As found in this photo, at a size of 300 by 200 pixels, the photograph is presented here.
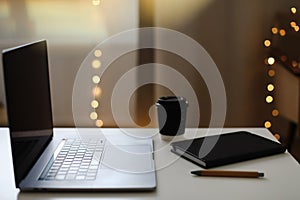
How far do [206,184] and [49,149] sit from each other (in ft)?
1.57

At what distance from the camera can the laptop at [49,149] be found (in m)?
0.94

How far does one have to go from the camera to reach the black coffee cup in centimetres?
130

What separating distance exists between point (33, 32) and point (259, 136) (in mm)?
1692

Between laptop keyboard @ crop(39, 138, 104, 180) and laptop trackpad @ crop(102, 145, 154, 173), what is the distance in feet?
0.09

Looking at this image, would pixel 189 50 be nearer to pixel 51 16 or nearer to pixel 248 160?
pixel 51 16

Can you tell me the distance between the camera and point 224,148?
1165 millimetres

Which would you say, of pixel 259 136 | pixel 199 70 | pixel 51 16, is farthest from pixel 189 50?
pixel 259 136

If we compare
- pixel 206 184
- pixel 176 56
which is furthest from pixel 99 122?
pixel 206 184

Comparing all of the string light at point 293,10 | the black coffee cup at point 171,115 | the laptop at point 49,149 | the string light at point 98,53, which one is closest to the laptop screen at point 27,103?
the laptop at point 49,149

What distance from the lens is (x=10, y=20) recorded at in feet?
8.24

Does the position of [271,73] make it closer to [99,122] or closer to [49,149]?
[99,122]

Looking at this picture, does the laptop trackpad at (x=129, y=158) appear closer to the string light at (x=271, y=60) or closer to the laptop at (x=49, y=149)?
the laptop at (x=49, y=149)

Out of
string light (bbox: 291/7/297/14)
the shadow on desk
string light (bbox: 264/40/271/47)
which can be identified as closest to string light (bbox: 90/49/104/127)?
string light (bbox: 264/40/271/47)

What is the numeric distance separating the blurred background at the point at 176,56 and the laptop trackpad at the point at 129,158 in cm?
126
